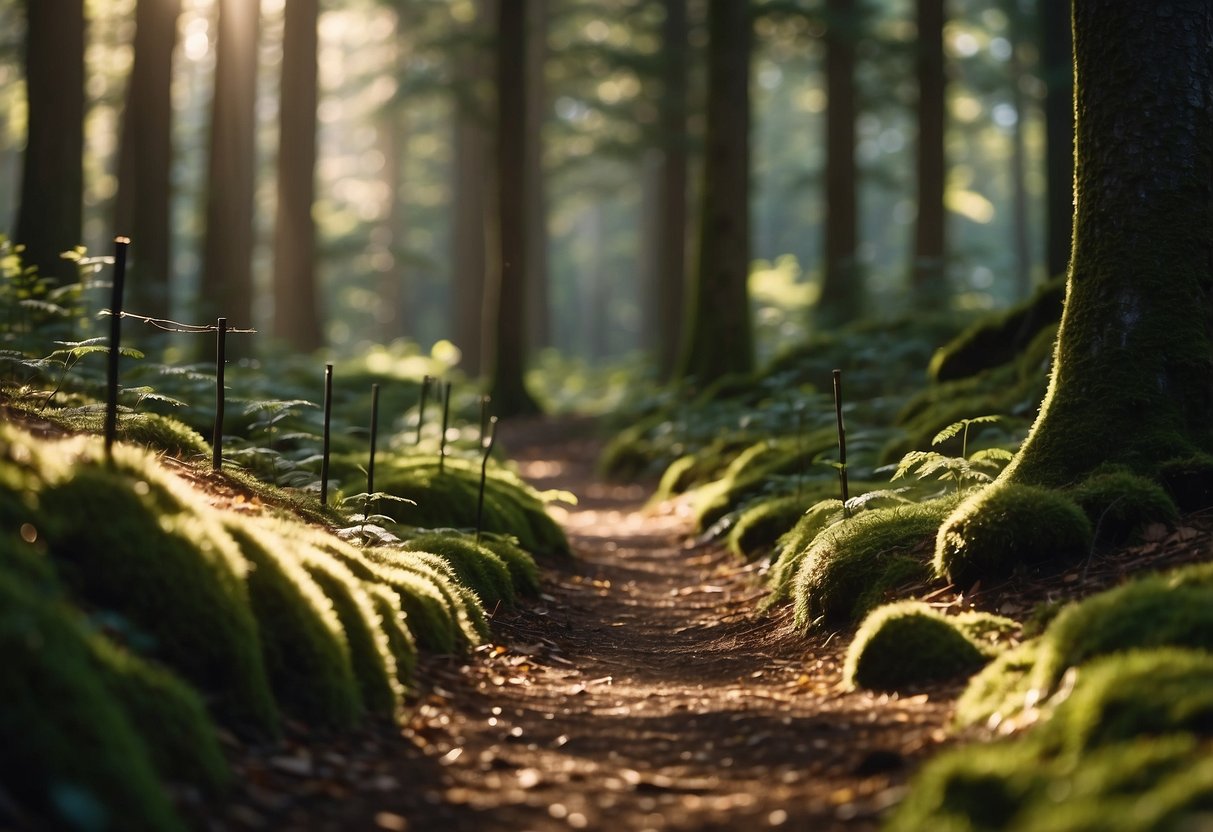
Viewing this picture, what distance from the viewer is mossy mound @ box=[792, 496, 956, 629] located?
19.8ft

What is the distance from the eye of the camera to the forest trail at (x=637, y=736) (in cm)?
354

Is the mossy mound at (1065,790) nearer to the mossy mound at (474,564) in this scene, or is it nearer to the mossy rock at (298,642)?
the mossy rock at (298,642)

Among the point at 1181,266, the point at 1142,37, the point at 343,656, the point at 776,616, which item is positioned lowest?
the point at 776,616

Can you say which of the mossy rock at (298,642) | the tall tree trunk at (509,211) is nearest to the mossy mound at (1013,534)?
the mossy rock at (298,642)

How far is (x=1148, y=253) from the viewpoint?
232 inches

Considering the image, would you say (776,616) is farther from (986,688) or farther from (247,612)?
(247,612)

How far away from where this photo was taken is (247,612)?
3.92m

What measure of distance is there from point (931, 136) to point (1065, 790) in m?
17.7

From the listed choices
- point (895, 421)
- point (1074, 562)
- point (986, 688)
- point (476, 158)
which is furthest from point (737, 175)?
point (476, 158)

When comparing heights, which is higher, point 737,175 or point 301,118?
point 301,118

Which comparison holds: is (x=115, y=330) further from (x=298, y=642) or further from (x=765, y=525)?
(x=765, y=525)

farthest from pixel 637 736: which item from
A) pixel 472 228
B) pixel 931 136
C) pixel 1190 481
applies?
pixel 472 228

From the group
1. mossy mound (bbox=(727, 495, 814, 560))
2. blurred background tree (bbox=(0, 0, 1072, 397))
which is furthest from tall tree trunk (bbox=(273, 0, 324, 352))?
mossy mound (bbox=(727, 495, 814, 560))

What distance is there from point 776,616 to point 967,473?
4.71 ft
